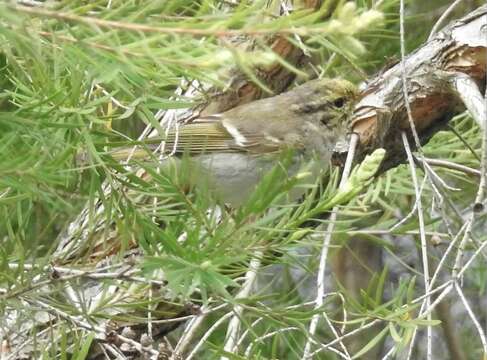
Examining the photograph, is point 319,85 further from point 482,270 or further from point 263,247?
point 263,247

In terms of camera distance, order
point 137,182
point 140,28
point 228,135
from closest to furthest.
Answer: point 140,28
point 137,182
point 228,135

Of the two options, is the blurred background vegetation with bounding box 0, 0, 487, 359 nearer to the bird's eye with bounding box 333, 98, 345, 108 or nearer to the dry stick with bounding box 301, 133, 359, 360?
the dry stick with bounding box 301, 133, 359, 360

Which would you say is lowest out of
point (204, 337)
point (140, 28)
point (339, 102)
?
point (204, 337)

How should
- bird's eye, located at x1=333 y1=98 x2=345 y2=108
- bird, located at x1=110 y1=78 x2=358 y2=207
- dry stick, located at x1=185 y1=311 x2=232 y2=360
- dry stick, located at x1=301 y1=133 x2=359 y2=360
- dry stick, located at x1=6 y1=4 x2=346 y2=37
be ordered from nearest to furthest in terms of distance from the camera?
dry stick, located at x1=6 y1=4 x2=346 y2=37, dry stick, located at x1=301 y1=133 x2=359 y2=360, dry stick, located at x1=185 y1=311 x2=232 y2=360, bird, located at x1=110 y1=78 x2=358 y2=207, bird's eye, located at x1=333 y1=98 x2=345 y2=108

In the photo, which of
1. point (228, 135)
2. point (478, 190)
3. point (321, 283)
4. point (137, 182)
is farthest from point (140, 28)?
point (228, 135)

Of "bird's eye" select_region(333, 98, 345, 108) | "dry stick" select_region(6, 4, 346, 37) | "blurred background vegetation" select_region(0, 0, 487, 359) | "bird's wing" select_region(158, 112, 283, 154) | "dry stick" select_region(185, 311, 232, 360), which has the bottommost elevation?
"dry stick" select_region(185, 311, 232, 360)

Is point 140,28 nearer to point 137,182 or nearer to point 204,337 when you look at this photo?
point 137,182

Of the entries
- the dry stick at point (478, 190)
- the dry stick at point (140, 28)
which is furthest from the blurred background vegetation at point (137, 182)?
the dry stick at point (478, 190)

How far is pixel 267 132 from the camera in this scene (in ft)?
9.05

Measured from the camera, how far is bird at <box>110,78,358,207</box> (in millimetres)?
2553

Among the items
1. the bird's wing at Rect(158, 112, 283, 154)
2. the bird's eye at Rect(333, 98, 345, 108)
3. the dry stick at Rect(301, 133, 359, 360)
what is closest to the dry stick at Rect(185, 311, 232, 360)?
the dry stick at Rect(301, 133, 359, 360)

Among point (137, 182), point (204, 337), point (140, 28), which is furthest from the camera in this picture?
point (204, 337)

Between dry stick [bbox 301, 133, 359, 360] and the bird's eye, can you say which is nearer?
dry stick [bbox 301, 133, 359, 360]

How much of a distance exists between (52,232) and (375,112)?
129 cm
